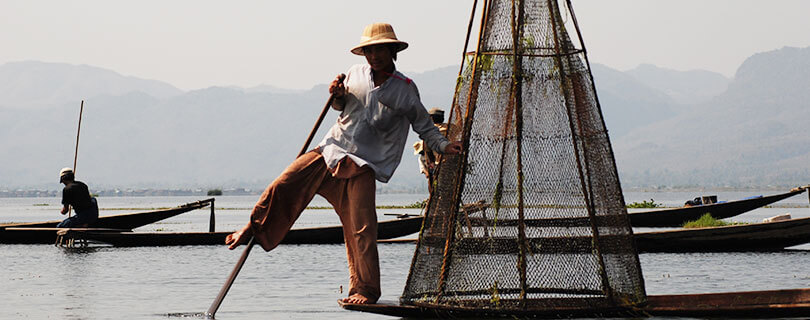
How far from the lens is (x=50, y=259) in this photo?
1855 cm

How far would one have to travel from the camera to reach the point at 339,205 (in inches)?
347

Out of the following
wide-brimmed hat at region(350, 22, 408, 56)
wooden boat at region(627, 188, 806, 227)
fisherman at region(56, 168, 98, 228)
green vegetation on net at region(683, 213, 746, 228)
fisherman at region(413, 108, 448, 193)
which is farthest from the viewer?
wooden boat at region(627, 188, 806, 227)

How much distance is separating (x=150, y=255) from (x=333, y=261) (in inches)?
138

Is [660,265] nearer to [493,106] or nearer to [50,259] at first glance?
[493,106]

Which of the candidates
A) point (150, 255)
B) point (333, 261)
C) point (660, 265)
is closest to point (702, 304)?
point (660, 265)

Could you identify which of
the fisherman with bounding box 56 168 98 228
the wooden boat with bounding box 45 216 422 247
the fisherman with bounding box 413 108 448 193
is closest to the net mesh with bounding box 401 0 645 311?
the fisherman with bounding box 413 108 448 193

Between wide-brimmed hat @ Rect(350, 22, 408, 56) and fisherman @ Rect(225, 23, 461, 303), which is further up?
wide-brimmed hat @ Rect(350, 22, 408, 56)

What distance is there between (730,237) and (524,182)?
8.45 meters

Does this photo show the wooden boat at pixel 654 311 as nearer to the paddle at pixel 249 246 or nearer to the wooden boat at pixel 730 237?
the paddle at pixel 249 246

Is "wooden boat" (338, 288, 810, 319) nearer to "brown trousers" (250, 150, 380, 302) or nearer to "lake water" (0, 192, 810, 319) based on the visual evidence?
"brown trousers" (250, 150, 380, 302)

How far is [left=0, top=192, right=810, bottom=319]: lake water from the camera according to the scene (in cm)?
1112

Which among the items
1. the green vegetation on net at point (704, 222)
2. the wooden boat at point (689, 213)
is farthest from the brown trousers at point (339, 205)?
the green vegetation on net at point (704, 222)

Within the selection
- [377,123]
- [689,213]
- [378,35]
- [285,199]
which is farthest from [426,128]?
[689,213]

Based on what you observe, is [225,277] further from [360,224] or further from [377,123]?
[377,123]
